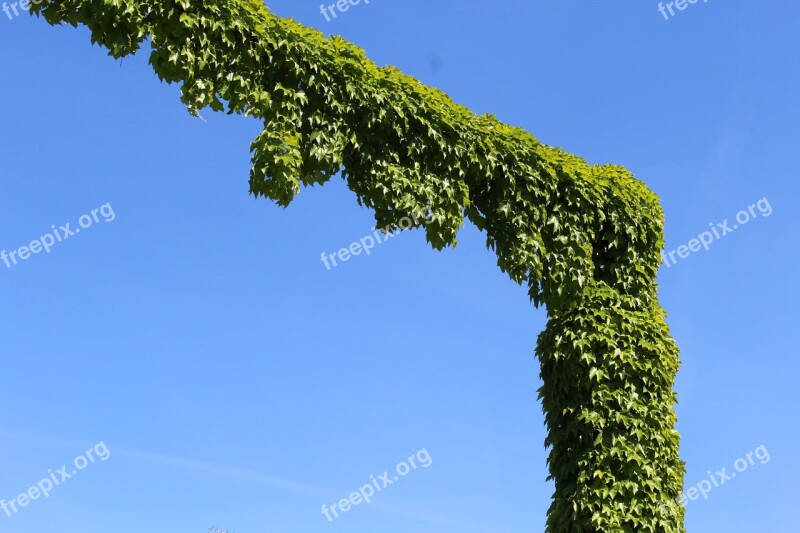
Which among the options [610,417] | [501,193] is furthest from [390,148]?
[610,417]

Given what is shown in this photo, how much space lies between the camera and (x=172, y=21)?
999cm

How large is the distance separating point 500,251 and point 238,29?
4.45m

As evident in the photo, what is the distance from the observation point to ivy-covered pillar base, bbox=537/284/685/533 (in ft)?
34.1

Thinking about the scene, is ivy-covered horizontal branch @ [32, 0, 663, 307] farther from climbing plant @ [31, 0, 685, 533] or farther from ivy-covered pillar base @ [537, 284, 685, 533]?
ivy-covered pillar base @ [537, 284, 685, 533]

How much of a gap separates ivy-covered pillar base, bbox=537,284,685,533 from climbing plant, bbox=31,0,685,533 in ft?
0.06

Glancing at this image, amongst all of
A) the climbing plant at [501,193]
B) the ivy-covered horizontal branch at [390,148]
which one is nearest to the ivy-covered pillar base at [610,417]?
the climbing plant at [501,193]

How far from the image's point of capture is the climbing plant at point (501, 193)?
10.1m

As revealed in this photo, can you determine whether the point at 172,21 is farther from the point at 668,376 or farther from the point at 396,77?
the point at 668,376

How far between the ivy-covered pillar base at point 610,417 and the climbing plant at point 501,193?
0.06ft

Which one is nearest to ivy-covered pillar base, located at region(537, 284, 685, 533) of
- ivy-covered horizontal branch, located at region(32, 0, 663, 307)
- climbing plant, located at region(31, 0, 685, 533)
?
climbing plant, located at region(31, 0, 685, 533)

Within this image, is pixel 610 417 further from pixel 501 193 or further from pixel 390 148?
pixel 390 148

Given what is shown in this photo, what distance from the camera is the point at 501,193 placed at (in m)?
11.8

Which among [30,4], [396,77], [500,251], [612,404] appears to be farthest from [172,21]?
[612,404]

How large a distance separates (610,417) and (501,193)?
3325 mm
